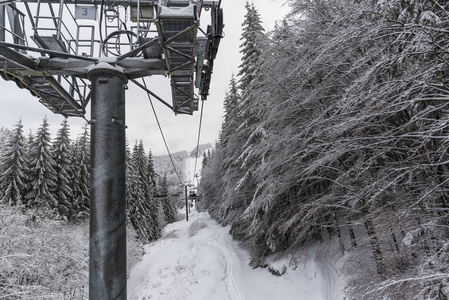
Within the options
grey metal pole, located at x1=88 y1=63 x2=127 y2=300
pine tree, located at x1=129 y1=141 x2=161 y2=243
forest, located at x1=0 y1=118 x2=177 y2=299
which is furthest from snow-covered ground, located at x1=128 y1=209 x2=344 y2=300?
pine tree, located at x1=129 y1=141 x2=161 y2=243

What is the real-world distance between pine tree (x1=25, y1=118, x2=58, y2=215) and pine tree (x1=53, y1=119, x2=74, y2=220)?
2.16ft

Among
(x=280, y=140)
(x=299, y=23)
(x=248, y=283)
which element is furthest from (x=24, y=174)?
(x=299, y=23)

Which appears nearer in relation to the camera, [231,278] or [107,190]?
[107,190]

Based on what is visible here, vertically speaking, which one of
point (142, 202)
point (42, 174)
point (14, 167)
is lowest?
point (142, 202)

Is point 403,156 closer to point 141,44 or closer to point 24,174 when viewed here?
point 141,44

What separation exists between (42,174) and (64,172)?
2.30 m

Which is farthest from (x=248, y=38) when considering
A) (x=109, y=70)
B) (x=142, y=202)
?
(x=142, y=202)

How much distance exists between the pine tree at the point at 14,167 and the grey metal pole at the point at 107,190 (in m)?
24.8

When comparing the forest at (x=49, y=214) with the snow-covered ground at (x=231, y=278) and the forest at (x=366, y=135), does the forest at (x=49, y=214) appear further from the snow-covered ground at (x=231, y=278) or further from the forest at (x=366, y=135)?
the forest at (x=366, y=135)

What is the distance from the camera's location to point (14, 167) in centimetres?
2289

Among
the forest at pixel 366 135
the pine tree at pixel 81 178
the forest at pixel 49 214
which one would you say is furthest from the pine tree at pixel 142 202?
the forest at pixel 366 135

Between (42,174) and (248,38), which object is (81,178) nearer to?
(42,174)

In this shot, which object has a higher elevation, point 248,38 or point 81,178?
point 248,38

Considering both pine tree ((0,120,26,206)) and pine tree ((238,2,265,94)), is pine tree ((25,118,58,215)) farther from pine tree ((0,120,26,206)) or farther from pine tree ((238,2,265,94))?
pine tree ((238,2,265,94))
